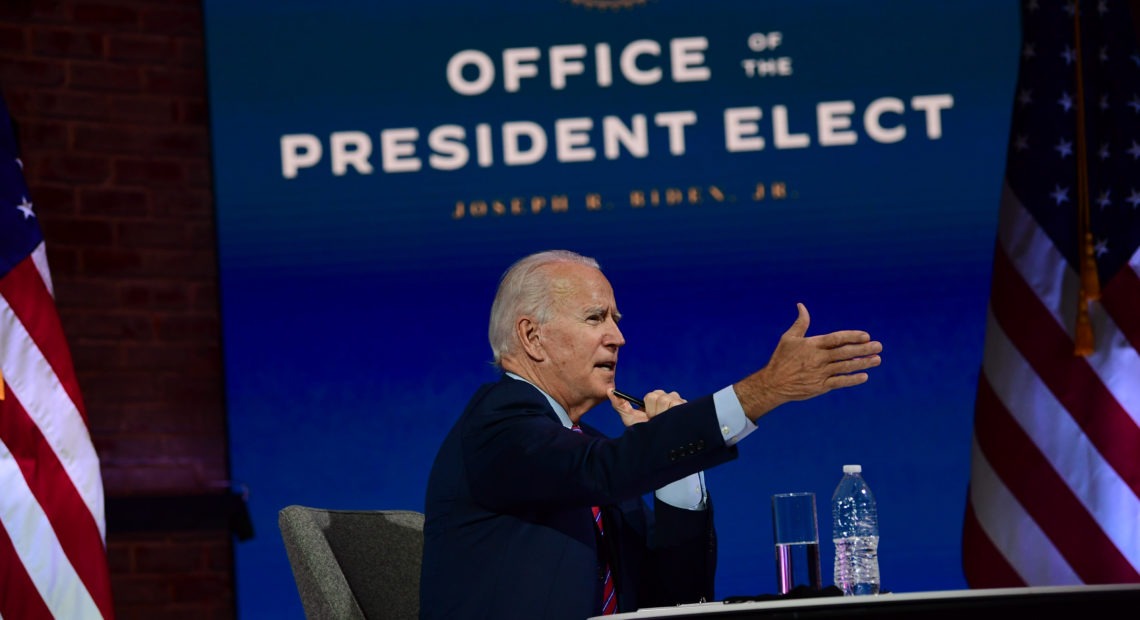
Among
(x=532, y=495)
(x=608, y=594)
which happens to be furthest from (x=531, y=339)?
(x=608, y=594)

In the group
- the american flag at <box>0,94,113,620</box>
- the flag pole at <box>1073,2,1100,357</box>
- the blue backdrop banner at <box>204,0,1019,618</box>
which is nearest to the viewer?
the american flag at <box>0,94,113,620</box>

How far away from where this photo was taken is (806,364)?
2096 mm

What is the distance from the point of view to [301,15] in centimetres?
433

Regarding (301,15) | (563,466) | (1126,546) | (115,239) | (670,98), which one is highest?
(301,15)

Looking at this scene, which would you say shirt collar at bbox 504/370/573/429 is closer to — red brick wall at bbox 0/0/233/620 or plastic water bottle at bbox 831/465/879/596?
plastic water bottle at bbox 831/465/879/596

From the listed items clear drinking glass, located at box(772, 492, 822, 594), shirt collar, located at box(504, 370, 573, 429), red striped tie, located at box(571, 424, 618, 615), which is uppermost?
shirt collar, located at box(504, 370, 573, 429)

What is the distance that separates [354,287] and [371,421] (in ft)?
1.43

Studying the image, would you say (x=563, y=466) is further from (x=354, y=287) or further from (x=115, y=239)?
(x=115, y=239)

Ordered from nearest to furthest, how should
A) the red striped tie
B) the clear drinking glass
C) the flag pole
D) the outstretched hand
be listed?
the outstretched hand < the clear drinking glass < the red striped tie < the flag pole

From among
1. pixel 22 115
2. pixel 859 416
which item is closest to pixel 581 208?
pixel 859 416

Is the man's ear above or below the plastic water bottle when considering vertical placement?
above

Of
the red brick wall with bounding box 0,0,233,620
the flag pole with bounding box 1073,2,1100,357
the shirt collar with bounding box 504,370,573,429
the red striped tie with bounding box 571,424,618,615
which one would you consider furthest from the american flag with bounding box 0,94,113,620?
the flag pole with bounding box 1073,2,1100,357

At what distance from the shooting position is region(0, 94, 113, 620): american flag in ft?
10.8

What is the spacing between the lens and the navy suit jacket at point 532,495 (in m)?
2.24
